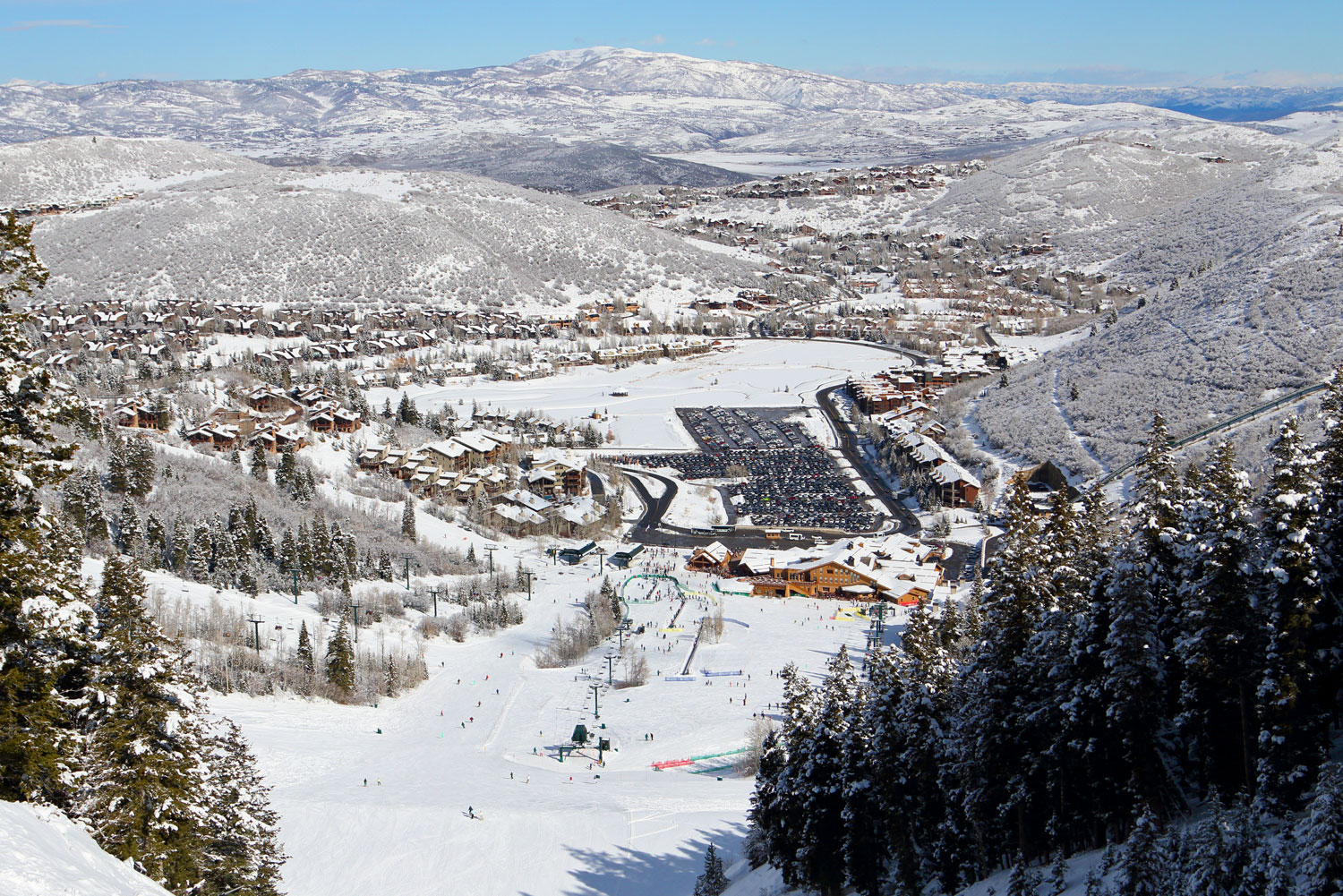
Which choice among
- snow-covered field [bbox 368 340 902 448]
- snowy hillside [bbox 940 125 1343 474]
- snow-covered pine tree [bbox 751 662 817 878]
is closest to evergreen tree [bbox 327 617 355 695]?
snow-covered pine tree [bbox 751 662 817 878]

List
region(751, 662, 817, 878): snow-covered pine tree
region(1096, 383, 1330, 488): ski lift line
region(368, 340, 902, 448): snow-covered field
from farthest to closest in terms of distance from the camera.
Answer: region(368, 340, 902, 448): snow-covered field < region(1096, 383, 1330, 488): ski lift line < region(751, 662, 817, 878): snow-covered pine tree

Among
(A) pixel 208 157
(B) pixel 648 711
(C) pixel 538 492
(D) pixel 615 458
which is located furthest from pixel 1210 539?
(A) pixel 208 157

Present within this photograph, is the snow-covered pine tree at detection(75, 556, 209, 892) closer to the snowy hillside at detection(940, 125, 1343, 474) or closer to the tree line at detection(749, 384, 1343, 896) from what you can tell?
the tree line at detection(749, 384, 1343, 896)

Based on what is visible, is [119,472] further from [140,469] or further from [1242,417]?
[1242,417]

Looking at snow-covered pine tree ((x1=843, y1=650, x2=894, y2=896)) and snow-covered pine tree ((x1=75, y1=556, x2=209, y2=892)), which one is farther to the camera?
snow-covered pine tree ((x1=843, y1=650, x2=894, y2=896))

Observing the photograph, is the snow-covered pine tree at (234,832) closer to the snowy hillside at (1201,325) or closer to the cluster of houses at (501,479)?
the cluster of houses at (501,479)

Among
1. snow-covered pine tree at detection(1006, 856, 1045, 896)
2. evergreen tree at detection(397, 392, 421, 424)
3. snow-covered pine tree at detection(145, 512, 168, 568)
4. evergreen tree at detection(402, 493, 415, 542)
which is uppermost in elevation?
evergreen tree at detection(397, 392, 421, 424)

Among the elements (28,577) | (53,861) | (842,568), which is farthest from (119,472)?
(53,861)
